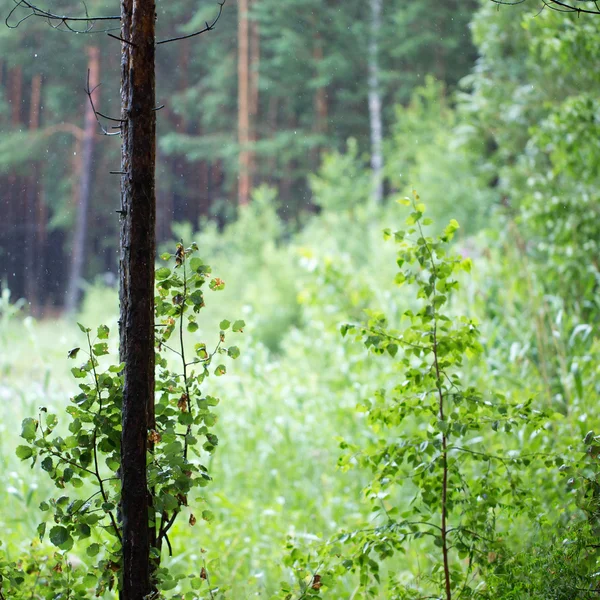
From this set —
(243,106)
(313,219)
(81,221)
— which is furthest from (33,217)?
(313,219)

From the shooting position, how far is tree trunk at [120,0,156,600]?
37.0 inches

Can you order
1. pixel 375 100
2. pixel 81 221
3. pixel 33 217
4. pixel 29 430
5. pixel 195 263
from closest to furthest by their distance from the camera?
1. pixel 29 430
2. pixel 195 263
3. pixel 375 100
4. pixel 81 221
5. pixel 33 217

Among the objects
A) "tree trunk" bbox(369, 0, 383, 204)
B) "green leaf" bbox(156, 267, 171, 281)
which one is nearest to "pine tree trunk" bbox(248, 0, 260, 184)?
"tree trunk" bbox(369, 0, 383, 204)

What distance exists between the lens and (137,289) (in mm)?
944

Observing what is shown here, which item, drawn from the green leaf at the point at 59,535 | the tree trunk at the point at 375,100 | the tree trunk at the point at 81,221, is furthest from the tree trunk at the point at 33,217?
the green leaf at the point at 59,535

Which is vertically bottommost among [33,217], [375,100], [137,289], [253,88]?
[137,289]

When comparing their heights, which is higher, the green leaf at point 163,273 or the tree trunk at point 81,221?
the tree trunk at point 81,221

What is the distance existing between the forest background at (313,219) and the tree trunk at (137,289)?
0.51 ft

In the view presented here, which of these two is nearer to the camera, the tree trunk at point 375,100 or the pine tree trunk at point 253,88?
the tree trunk at point 375,100

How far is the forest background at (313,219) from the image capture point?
6.79 feet

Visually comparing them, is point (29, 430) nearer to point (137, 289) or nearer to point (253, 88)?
point (137, 289)

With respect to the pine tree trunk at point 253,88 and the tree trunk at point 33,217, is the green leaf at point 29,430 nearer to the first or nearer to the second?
the tree trunk at point 33,217

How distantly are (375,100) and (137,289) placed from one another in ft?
27.3

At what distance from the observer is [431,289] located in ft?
3.60
